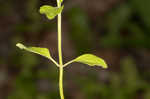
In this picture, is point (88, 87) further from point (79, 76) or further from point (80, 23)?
point (80, 23)

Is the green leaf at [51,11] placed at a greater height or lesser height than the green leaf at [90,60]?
greater

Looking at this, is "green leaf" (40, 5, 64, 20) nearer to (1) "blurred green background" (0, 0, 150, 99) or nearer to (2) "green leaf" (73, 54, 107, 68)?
(2) "green leaf" (73, 54, 107, 68)

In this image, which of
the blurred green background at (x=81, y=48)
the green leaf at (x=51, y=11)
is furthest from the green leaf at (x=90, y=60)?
the blurred green background at (x=81, y=48)

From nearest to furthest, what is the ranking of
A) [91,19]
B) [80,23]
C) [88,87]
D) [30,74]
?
[88,87] → [30,74] → [80,23] → [91,19]

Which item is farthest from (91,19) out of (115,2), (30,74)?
(30,74)

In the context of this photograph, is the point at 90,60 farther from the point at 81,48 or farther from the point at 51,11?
the point at 81,48

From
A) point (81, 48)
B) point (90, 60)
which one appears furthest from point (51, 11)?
point (81, 48)

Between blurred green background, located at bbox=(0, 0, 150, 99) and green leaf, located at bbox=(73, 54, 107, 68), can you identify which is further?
blurred green background, located at bbox=(0, 0, 150, 99)

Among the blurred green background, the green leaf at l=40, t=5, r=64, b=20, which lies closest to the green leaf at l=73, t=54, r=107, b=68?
the green leaf at l=40, t=5, r=64, b=20

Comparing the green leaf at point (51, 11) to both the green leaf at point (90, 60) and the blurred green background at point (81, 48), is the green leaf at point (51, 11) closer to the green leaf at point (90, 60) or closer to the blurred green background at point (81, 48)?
the green leaf at point (90, 60)
